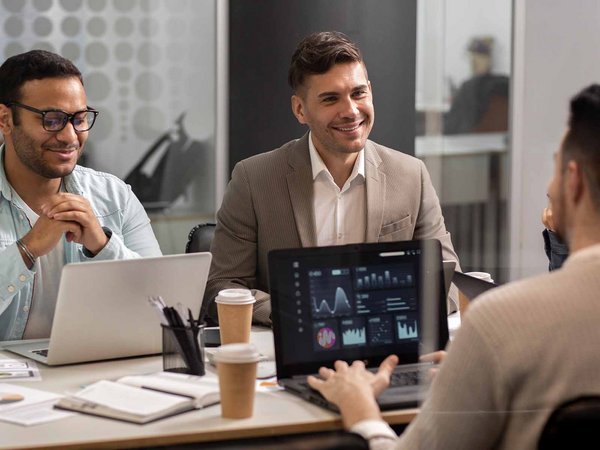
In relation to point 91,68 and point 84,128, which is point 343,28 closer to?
point 91,68

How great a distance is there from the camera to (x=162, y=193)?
4523 mm

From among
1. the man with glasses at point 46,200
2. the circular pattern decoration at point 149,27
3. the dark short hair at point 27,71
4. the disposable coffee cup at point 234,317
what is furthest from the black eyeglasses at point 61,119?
the circular pattern decoration at point 149,27

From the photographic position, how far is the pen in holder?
214 centimetres

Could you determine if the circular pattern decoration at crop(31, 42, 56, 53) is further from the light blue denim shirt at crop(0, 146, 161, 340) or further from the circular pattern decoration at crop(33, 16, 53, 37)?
the light blue denim shirt at crop(0, 146, 161, 340)

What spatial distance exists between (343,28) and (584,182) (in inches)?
115

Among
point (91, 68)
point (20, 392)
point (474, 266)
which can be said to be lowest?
point (20, 392)

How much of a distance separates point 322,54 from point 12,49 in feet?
5.52

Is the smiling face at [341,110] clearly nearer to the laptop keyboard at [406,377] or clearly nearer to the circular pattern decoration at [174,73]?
the laptop keyboard at [406,377]

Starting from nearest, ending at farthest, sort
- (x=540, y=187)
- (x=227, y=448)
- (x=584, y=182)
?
1. (x=227, y=448)
2. (x=584, y=182)
3. (x=540, y=187)

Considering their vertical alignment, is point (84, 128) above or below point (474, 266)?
above

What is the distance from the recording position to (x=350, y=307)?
2.12 metres

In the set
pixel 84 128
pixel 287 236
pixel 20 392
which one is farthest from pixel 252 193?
pixel 20 392

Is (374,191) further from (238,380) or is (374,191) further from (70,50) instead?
(70,50)

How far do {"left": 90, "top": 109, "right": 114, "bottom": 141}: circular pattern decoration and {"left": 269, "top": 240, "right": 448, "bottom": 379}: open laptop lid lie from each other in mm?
2398
